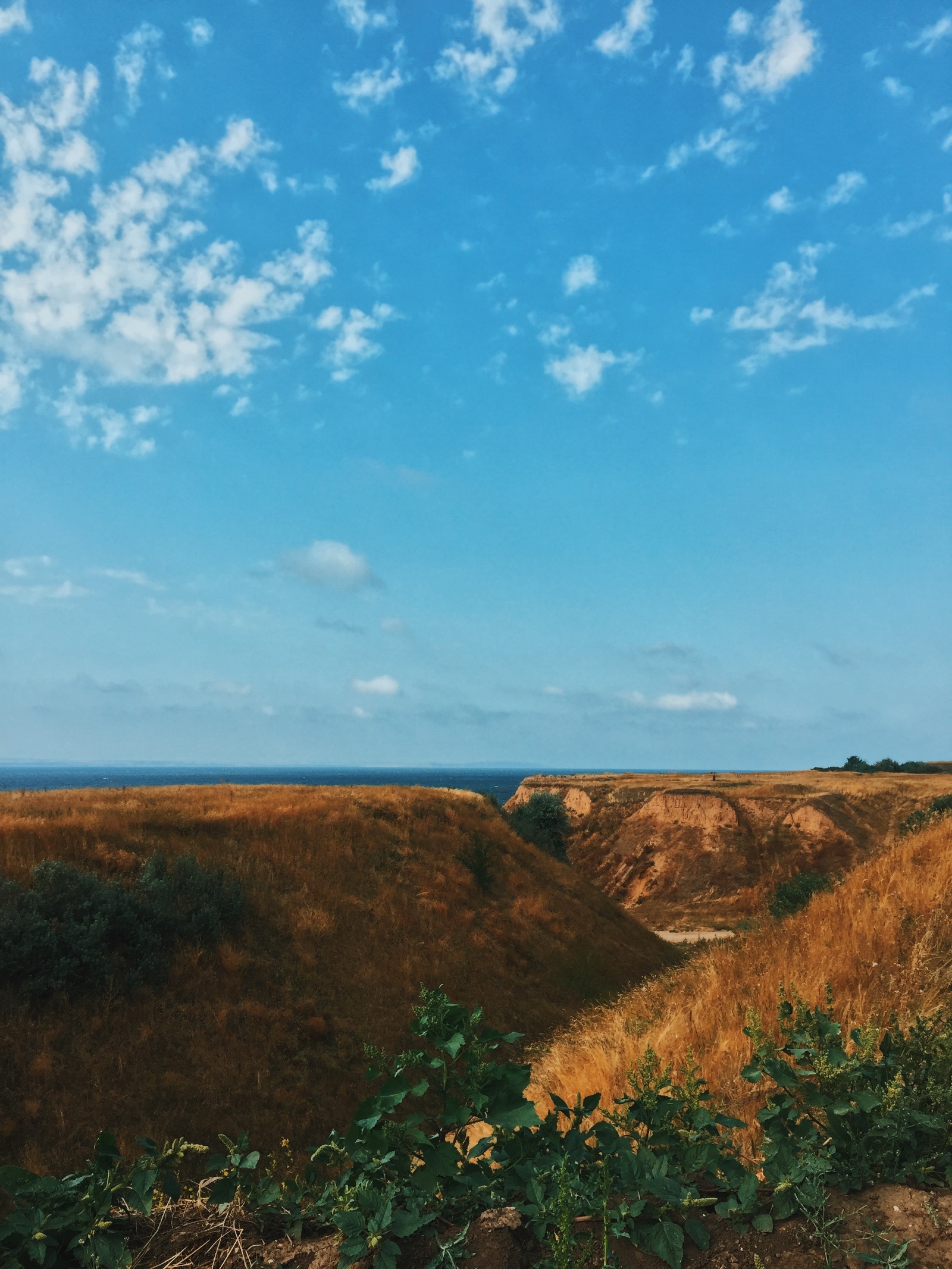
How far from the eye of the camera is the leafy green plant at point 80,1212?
2.93 m

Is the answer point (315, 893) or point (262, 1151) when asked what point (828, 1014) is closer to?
point (262, 1151)

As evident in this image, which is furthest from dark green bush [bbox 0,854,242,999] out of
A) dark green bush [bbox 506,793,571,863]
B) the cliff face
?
the cliff face

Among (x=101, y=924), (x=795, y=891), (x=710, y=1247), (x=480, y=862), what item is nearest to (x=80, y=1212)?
(x=710, y=1247)

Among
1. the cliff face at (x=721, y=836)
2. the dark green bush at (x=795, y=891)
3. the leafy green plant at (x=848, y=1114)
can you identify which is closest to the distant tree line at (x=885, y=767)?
the cliff face at (x=721, y=836)

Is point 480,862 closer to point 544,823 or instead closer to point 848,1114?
point 544,823

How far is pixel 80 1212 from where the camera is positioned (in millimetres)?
3037

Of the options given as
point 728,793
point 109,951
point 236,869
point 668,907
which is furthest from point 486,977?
point 728,793

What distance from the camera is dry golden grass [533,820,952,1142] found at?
634cm

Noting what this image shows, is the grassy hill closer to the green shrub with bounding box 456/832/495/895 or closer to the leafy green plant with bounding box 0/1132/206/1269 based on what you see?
the green shrub with bounding box 456/832/495/895

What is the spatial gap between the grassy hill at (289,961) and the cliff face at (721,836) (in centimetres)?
2115

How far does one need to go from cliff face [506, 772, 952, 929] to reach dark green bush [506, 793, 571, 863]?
7215 mm

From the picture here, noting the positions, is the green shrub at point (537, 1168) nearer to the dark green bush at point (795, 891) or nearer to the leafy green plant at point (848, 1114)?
the leafy green plant at point (848, 1114)

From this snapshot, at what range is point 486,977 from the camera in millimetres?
17766

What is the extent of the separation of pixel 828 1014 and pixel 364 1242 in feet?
9.61
